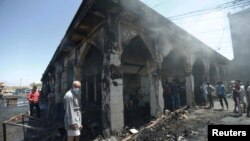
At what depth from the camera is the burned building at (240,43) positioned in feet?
80.7

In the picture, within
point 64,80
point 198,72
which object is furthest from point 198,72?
point 64,80

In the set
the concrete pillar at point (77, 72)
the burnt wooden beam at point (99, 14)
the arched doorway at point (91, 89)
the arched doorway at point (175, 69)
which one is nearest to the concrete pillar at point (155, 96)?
the arched doorway at point (91, 89)

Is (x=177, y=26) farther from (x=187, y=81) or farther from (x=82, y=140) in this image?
(x=82, y=140)

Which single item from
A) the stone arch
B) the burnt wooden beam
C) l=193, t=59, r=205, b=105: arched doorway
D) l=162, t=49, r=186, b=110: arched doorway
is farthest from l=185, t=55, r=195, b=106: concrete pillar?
the burnt wooden beam

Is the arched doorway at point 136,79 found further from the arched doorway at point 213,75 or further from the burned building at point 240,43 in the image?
the burned building at point 240,43

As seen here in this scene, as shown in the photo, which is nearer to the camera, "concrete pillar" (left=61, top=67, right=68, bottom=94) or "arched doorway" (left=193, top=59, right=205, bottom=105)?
Result: "concrete pillar" (left=61, top=67, right=68, bottom=94)

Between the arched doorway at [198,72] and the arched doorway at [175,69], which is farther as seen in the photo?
the arched doorway at [198,72]

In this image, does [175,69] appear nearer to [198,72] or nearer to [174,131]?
[198,72]

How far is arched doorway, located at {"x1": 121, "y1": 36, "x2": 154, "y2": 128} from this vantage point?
873cm

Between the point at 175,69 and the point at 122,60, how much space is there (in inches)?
197

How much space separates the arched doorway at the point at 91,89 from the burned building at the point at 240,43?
2190 cm

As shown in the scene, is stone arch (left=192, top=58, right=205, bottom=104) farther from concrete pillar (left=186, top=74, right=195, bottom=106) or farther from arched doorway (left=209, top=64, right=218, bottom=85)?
arched doorway (left=209, top=64, right=218, bottom=85)

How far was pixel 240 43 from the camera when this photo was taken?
84.6ft

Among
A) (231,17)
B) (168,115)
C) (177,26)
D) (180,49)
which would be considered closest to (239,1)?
(177,26)
